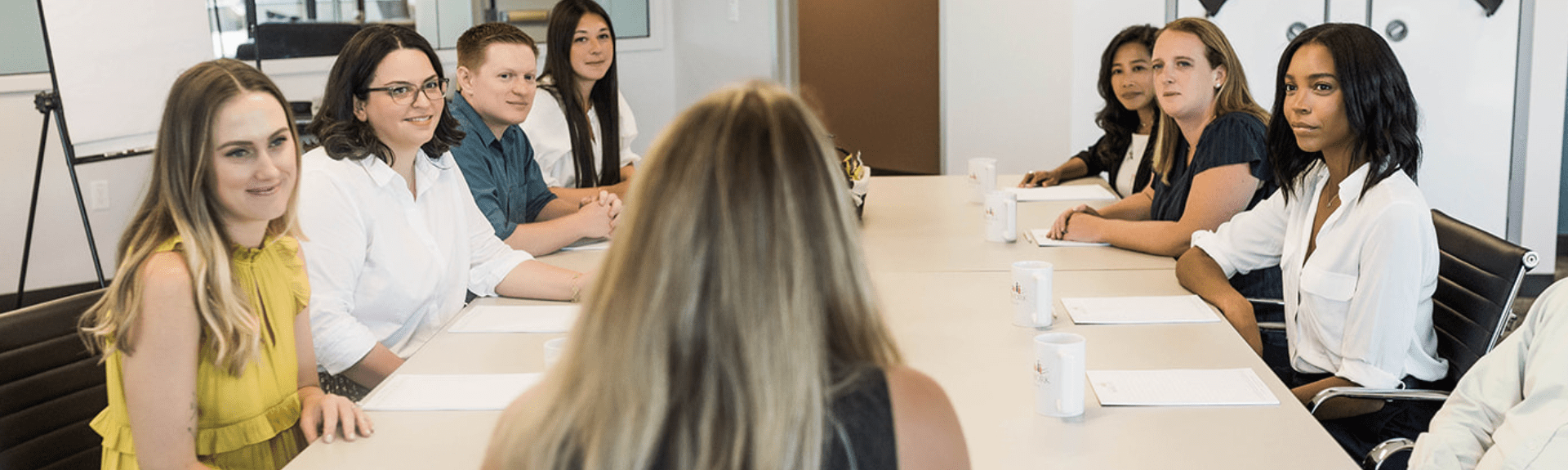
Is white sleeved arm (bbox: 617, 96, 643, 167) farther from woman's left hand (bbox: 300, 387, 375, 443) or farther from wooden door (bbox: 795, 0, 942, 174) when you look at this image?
wooden door (bbox: 795, 0, 942, 174)

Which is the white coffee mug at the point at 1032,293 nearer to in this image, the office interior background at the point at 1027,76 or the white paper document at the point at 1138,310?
the white paper document at the point at 1138,310

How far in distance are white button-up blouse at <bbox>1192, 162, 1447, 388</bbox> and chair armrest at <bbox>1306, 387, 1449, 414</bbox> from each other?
75 mm

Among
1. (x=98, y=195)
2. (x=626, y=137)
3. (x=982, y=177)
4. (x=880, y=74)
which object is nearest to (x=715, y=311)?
(x=982, y=177)

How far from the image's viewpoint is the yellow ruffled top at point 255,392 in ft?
5.45

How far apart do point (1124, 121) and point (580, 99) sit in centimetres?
167

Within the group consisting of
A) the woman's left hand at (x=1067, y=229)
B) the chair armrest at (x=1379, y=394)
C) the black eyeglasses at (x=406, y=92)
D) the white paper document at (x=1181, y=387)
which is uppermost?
the black eyeglasses at (x=406, y=92)

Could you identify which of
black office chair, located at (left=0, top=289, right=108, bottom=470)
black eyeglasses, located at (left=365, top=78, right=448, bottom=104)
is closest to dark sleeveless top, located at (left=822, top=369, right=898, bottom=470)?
black office chair, located at (left=0, top=289, right=108, bottom=470)

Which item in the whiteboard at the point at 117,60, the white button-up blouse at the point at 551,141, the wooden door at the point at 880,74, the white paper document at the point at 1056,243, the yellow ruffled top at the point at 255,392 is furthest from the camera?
the wooden door at the point at 880,74

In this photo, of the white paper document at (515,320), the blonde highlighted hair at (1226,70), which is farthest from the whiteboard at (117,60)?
the blonde highlighted hair at (1226,70)

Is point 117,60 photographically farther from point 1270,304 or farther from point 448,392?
point 1270,304

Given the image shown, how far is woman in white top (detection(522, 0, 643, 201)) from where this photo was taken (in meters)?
3.51

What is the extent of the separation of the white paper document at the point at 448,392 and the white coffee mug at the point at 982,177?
1888 millimetres

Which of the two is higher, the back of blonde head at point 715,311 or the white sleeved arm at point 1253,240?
the back of blonde head at point 715,311

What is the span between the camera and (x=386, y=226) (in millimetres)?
2180
